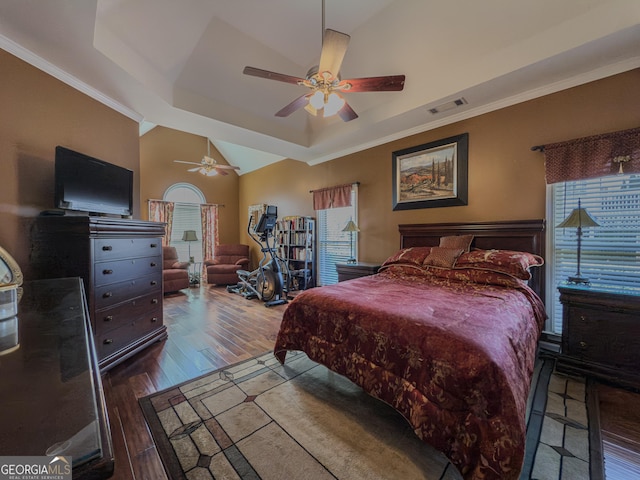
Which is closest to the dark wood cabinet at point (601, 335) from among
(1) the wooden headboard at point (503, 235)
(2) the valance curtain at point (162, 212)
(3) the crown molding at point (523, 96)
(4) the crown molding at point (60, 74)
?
(1) the wooden headboard at point (503, 235)

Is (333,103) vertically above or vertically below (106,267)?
above

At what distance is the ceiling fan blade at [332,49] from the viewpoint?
1.95 metres

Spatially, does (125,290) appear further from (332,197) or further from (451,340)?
(332,197)

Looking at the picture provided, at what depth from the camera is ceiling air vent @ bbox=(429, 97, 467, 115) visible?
2.99 meters

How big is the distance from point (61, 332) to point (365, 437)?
165 centimetres

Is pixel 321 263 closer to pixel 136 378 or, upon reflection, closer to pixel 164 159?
pixel 136 378

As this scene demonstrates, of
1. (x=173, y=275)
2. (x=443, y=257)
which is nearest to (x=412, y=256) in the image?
(x=443, y=257)

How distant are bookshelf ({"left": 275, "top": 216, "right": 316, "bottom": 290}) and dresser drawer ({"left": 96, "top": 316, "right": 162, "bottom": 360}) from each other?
2926 millimetres

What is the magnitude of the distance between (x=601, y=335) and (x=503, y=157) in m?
1.96

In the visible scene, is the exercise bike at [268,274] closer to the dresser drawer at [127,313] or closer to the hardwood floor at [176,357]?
the hardwood floor at [176,357]

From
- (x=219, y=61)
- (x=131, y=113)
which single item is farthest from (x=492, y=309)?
(x=131, y=113)

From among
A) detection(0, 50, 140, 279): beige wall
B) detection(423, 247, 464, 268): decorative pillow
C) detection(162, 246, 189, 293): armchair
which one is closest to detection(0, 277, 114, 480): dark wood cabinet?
detection(0, 50, 140, 279): beige wall

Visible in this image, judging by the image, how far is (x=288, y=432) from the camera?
165cm

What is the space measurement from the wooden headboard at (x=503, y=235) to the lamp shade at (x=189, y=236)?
19.2 ft
